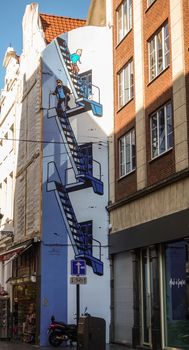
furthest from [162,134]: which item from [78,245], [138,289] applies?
[78,245]

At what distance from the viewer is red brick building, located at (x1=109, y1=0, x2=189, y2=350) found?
18609 millimetres

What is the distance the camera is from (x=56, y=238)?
25.1 meters

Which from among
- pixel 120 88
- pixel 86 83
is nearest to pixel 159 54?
pixel 120 88

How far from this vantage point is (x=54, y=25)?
29328mm

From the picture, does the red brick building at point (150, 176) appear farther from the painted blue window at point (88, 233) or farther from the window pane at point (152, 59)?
the painted blue window at point (88, 233)

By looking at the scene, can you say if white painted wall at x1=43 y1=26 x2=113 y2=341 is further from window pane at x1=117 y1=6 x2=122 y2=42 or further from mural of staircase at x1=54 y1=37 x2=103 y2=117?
window pane at x1=117 y1=6 x2=122 y2=42

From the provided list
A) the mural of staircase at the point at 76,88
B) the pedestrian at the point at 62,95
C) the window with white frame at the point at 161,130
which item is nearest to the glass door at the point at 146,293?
the window with white frame at the point at 161,130

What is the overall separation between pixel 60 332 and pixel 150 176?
7.52 meters

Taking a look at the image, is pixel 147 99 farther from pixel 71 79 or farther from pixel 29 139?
pixel 29 139

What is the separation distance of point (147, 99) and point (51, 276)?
28.2 feet

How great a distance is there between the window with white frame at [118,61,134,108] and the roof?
5.22m

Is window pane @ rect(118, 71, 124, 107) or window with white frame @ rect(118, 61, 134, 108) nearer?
window with white frame @ rect(118, 61, 134, 108)

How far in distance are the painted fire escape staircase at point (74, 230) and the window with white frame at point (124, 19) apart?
6319 mm

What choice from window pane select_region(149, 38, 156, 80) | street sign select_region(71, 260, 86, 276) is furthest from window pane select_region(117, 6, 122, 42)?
street sign select_region(71, 260, 86, 276)
